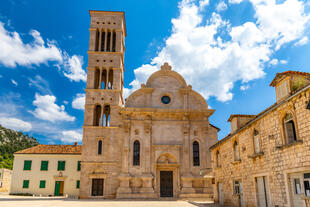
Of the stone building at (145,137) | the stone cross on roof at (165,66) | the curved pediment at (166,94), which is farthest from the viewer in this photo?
the stone cross on roof at (165,66)

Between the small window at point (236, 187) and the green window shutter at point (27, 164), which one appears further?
the green window shutter at point (27, 164)

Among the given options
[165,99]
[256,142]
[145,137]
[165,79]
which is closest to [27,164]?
[145,137]

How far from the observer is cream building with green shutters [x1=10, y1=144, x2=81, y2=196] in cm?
3519

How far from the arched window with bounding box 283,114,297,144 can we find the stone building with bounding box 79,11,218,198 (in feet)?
57.2

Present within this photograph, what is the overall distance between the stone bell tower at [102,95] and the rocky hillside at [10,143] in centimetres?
3802

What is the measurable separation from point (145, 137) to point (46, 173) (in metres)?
16.4

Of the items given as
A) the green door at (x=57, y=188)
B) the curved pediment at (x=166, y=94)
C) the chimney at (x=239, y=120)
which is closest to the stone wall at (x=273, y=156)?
the chimney at (x=239, y=120)

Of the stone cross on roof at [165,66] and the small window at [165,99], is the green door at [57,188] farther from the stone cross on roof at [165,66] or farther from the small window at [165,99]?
the stone cross on roof at [165,66]

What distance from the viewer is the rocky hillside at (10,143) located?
62162 millimetres

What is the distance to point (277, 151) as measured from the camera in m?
11.7

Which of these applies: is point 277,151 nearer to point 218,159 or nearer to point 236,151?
point 236,151

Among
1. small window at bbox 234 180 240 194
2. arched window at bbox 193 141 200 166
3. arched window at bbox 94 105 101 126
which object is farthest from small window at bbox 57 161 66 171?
small window at bbox 234 180 240 194

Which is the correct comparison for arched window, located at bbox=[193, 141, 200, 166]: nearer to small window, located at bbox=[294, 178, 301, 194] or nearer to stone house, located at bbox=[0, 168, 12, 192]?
small window, located at bbox=[294, 178, 301, 194]

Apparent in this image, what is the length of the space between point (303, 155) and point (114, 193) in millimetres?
21641
